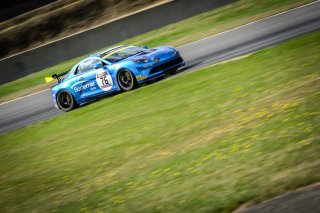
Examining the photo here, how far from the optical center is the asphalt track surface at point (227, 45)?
15234 mm

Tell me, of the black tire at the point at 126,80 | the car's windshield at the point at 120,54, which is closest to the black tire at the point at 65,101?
the car's windshield at the point at 120,54

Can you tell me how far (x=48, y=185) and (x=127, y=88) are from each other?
657 cm

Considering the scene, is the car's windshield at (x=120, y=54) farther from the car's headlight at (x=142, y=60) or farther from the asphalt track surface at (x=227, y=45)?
the asphalt track surface at (x=227, y=45)

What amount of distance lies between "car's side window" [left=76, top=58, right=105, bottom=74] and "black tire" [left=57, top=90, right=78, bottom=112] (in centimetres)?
79

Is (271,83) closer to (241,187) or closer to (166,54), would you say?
(241,187)

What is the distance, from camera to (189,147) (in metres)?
8.04

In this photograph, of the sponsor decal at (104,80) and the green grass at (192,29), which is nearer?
the sponsor decal at (104,80)

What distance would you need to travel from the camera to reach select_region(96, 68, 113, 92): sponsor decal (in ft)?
49.3

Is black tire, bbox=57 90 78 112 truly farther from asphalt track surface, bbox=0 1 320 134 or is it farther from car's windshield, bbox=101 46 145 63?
car's windshield, bbox=101 46 145 63

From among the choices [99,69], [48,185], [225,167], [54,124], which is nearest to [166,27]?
[99,69]

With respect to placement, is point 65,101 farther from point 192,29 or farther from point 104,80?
point 192,29

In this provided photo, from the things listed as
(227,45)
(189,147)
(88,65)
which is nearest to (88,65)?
(88,65)

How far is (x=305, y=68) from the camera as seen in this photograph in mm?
10094

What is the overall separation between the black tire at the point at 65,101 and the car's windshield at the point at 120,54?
5.75 ft
